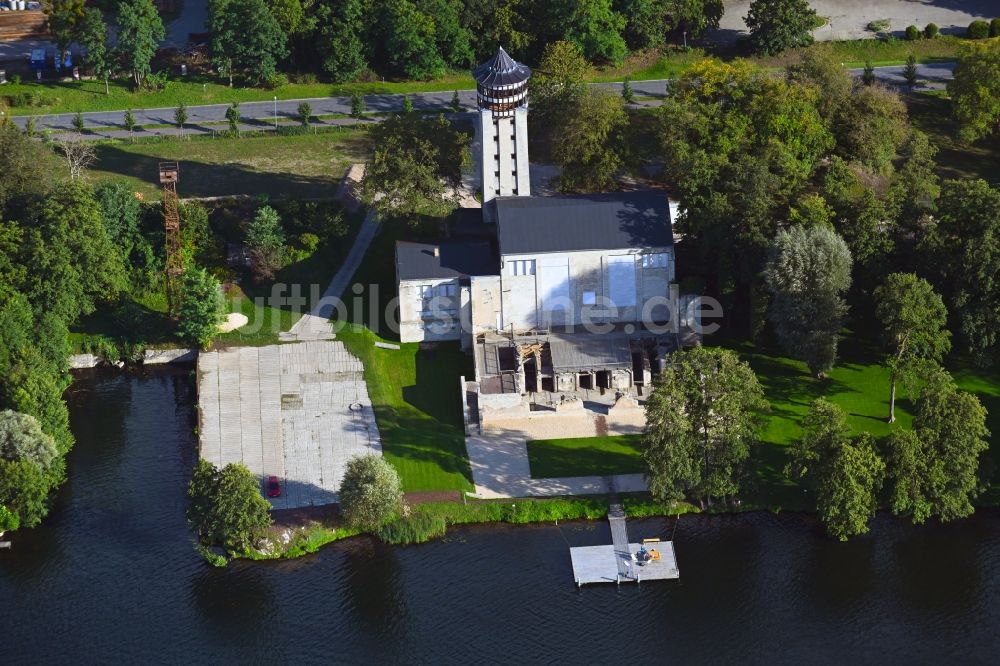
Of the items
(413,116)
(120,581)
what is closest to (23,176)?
(413,116)

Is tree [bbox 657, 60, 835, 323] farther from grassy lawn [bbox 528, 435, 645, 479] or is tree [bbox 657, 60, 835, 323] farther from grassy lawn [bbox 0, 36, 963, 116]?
grassy lawn [bbox 0, 36, 963, 116]

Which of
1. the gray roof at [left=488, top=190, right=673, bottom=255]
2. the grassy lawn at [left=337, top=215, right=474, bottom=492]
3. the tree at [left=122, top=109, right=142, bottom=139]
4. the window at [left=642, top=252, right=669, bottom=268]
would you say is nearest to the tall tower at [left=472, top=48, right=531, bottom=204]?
the gray roof at [left=488, top=190, right=673, bottom=255]

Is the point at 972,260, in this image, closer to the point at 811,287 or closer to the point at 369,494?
the point at 811,287

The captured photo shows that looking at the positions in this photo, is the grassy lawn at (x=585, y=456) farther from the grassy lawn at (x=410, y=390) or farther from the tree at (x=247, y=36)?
the tree at (x=247, y=36)

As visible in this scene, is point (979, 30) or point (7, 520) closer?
point (7, 520)

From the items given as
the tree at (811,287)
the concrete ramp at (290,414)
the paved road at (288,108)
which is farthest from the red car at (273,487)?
the paved road at (288,108)

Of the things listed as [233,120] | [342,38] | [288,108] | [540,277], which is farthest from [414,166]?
[342,38]

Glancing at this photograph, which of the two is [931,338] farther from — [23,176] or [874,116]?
[23,176]
